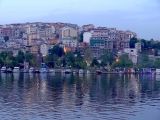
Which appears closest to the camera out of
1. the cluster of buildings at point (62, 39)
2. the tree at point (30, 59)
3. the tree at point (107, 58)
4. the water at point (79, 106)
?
Result: the water at point (79, 106)

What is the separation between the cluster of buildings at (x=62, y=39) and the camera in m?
37.2

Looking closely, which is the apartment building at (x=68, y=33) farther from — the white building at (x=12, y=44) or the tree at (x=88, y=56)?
the tree at (x=88, y=56)

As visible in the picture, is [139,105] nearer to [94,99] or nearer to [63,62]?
[94,99]

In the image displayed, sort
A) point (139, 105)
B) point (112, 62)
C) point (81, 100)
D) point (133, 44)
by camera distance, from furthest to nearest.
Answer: point (133, 44) → point (112, 62) → point (81, 100) → point (139, 105)

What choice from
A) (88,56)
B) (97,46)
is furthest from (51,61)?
(97,46)

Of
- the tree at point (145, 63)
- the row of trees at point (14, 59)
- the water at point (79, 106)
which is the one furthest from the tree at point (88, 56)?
the water at point (79, 106)

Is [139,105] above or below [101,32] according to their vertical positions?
below

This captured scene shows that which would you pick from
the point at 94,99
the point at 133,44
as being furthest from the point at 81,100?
the point at 133,44

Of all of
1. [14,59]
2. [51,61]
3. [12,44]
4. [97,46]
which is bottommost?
[51,61]

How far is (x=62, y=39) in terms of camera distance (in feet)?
137

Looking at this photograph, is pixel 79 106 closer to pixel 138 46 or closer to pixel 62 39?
pixel 138 46

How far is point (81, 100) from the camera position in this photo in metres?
9.08

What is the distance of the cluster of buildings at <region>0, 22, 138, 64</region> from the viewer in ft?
122

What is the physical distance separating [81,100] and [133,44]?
32963 mm
